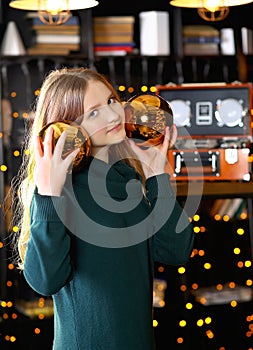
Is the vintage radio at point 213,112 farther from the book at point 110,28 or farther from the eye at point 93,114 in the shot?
the eye at point 93,114

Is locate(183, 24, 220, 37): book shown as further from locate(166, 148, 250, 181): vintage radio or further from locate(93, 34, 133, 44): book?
locate(166, 148, 250, 181): vintage radio

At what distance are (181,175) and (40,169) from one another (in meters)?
1.86

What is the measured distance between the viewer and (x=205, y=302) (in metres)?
4.00

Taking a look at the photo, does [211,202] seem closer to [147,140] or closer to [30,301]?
[30,301]

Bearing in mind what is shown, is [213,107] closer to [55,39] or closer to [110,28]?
[110,28]

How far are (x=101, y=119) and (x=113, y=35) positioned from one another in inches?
106

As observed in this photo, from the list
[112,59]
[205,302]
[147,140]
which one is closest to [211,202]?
[205,302]

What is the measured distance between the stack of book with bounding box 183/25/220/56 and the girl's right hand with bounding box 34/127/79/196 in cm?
294

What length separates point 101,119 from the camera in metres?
1.65

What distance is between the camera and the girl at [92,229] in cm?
155

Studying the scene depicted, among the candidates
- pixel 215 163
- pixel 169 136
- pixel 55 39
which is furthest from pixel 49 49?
pixel 169 136

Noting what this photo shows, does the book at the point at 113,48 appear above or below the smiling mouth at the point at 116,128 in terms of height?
above

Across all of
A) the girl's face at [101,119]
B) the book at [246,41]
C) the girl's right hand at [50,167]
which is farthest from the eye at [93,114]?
the book at [246,41]

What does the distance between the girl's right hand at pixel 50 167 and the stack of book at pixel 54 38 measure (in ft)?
8.76
